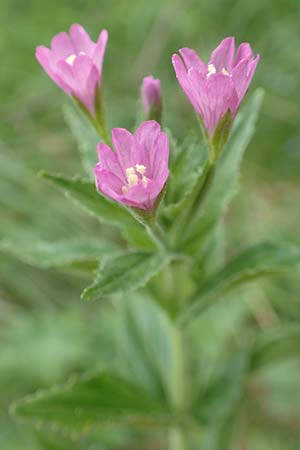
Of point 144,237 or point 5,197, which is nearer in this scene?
point 144,237

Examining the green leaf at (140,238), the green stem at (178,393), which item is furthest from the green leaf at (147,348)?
the green leaf at (140,238)

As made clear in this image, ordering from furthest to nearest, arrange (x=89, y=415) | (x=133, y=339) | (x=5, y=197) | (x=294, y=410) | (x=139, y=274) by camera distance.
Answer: (x=5, y=197), (x=294, y=410), (x=133, y=339), (x=89, y=415), (x=139, y=274)

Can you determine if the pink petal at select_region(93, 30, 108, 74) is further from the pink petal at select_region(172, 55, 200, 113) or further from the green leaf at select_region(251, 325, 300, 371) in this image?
the green leaf at select_region(251, 325, 300, 371)

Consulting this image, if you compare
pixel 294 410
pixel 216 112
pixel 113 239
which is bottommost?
pixel 294 410

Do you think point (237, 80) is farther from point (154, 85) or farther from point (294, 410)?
point (294, 410)

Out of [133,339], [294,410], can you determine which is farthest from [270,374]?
[133,339]

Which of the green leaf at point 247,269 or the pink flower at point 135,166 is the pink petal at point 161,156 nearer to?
the pink flower at point 135,166

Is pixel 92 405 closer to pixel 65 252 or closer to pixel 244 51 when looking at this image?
pixel 65 252
